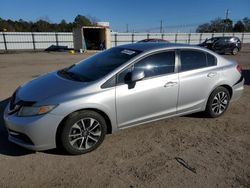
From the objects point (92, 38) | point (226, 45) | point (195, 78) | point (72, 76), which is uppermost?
point (72, 76)

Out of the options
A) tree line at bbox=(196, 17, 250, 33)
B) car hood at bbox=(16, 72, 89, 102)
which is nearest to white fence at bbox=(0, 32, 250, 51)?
car hood at bbox=(16, 72, 89, 102)

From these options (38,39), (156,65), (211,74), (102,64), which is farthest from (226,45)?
(38,39)

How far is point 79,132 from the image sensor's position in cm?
346

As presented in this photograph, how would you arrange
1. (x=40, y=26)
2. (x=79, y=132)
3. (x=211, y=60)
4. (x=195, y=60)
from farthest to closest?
(x=40, y=26) < (x=211, y=60) < (x=195, y=60) < (x=79, y=132)

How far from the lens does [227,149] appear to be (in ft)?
12.1

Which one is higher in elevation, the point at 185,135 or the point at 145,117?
the point at 145,117

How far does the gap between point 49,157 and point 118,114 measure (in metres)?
1.19

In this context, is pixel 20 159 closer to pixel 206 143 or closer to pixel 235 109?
pixel 206 143

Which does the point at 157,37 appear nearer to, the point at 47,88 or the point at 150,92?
the point at 150,92

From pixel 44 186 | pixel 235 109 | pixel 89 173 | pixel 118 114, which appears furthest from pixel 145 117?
pixel 235 109

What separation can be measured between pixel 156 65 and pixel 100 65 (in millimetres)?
985

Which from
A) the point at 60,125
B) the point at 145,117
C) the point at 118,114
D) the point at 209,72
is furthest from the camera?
the point at 209,72

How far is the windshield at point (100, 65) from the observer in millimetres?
3831

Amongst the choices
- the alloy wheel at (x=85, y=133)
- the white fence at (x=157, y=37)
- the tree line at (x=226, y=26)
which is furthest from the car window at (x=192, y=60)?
the tree line at (x=226, y=26)
